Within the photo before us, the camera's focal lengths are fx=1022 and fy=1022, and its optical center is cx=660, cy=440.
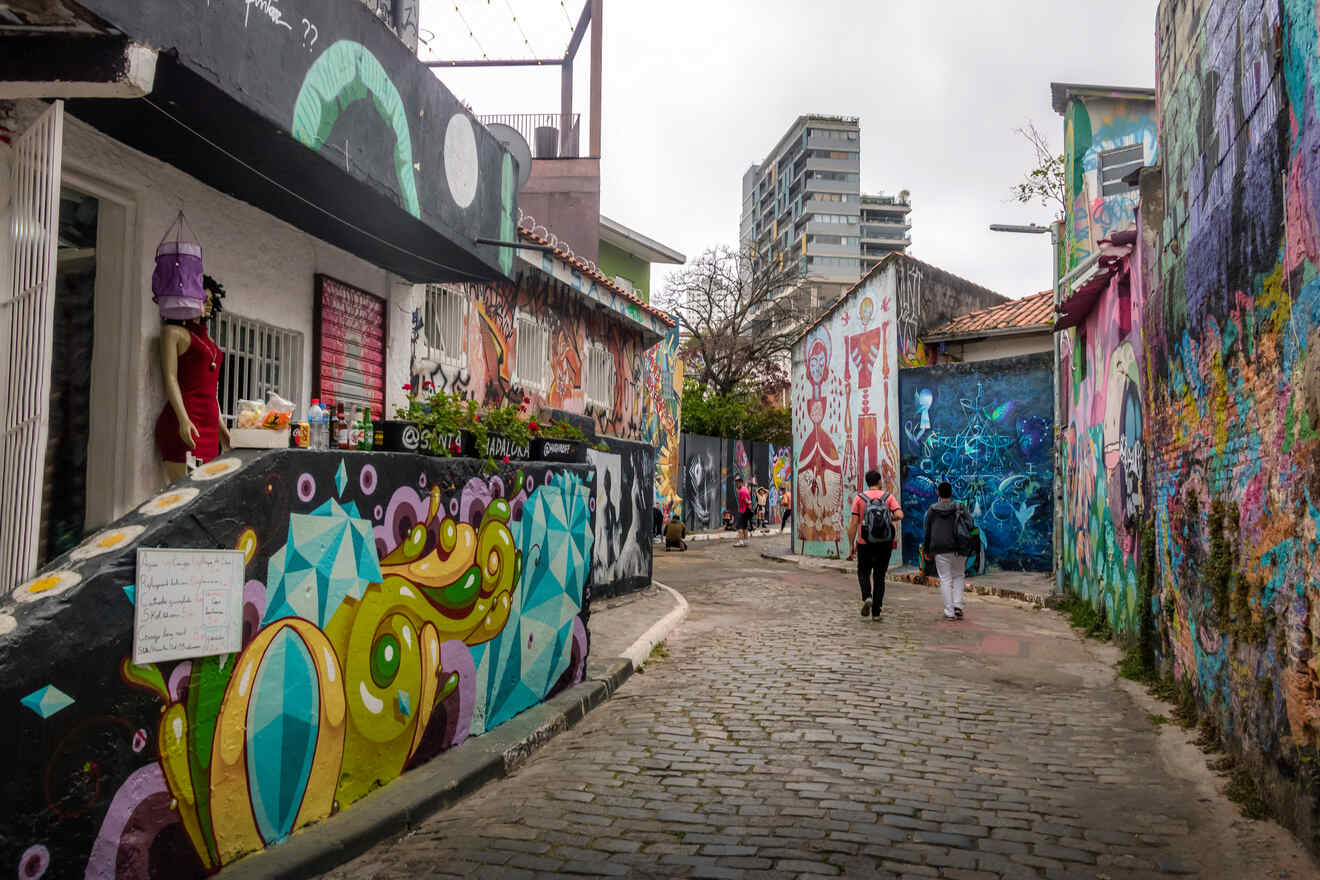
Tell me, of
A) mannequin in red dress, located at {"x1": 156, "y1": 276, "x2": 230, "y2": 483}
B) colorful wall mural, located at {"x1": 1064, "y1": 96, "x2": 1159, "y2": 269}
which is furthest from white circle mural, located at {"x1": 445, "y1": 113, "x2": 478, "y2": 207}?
colorful wall mural, located at {"x1": 1064, "y1": 96, "x2": 1159, "y2": 269}

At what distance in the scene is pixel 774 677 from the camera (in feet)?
28.0

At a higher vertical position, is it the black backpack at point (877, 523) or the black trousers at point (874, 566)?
the black backpack at point (877, 523)

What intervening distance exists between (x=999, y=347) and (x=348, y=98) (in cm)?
1706

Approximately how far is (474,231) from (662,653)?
435cm

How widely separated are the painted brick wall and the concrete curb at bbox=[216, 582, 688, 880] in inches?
158

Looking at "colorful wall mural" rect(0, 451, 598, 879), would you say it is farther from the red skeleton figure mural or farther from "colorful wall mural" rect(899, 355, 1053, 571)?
the red skeleton figure mural

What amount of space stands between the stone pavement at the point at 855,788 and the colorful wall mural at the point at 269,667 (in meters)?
0.55

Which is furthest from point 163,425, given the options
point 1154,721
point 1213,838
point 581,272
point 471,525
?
point 581,272

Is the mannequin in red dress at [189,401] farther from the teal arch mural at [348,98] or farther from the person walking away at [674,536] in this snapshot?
the person walking away at [674,536]

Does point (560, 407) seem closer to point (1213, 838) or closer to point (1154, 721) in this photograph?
point (1154, 721)

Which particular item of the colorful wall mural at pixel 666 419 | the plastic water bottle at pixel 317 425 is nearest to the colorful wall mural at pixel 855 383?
the colorful wall mural at pixel 666 419

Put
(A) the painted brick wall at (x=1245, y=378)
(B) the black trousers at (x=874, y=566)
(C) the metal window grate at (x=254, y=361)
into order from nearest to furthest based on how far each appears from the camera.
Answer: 1. (A) the painted brick wall at (x=1245, y=378)
2. (C) the metal window grate at (x=254, y=361)
3. (B) the black trousers at (x=874, y=566)

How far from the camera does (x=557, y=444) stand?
25.6 feet

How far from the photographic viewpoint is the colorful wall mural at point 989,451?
18.1m
